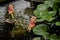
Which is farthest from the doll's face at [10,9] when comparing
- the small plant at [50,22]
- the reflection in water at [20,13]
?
the small plant at [50,22]

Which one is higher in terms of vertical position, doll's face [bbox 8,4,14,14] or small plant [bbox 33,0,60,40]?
small plant [bbox 33,0,60,40]

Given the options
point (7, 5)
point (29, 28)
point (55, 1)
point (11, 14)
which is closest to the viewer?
point (55, 1)

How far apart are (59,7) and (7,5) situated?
2.09m

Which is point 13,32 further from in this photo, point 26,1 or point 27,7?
point 26,1

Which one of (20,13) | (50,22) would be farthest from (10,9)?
(50,22)

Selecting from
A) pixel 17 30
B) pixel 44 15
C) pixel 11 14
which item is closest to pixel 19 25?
pixel 17 30

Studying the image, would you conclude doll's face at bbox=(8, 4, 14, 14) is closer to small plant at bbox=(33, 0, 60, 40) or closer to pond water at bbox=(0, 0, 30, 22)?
pond water at bbox=(0, 0, 30, 22)

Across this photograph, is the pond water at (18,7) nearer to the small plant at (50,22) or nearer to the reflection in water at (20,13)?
the reflection in water at (20,13)

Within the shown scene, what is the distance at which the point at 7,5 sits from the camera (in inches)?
155

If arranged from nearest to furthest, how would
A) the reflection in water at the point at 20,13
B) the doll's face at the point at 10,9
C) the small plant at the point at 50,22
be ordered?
the small plant at the point at 50,22 → the reflection in water at the point at 20,13 → the doll's face at the point at 10,9

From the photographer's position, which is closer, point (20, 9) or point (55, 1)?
point (55, 1)

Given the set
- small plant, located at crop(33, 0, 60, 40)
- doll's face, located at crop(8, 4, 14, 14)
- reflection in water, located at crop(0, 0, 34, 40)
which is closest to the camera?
small plant, located at crop(33, 0, 60, 40)

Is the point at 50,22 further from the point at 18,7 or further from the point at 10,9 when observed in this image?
the point at 18,7

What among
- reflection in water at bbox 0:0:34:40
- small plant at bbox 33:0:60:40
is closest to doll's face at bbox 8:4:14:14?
reflection in water at bbox 0:0:34:40
